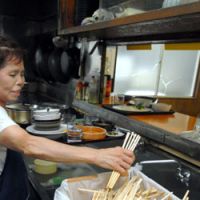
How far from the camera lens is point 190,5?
0.79m

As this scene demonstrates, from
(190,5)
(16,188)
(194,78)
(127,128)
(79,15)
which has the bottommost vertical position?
(16,188)

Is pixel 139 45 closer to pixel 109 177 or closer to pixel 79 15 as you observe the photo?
pixel 79 15

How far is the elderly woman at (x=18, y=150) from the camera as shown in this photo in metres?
0.75

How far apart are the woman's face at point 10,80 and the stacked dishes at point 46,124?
15.7 inches

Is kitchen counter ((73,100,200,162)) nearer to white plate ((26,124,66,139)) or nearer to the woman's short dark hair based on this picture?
white plate ((26,124,66,139))

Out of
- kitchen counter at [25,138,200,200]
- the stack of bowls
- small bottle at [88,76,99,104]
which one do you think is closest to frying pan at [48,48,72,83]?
small bottle at [88,76,99,104]

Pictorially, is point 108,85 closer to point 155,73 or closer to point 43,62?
point 155,73

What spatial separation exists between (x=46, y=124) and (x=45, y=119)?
3cm

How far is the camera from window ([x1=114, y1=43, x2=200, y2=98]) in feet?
6.59

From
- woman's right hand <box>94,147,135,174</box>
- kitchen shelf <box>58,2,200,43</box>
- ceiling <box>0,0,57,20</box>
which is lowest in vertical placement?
woman's right hand <box>94,147,135,174</box>

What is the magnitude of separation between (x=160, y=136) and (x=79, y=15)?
3.87 feet

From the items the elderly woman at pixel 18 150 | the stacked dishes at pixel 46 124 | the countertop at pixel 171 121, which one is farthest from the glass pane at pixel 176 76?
the elderly woman at pixel 18 150

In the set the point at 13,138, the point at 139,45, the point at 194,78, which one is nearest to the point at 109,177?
the point at 13,138

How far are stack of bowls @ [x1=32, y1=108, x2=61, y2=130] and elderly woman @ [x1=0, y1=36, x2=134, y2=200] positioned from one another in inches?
14.0
